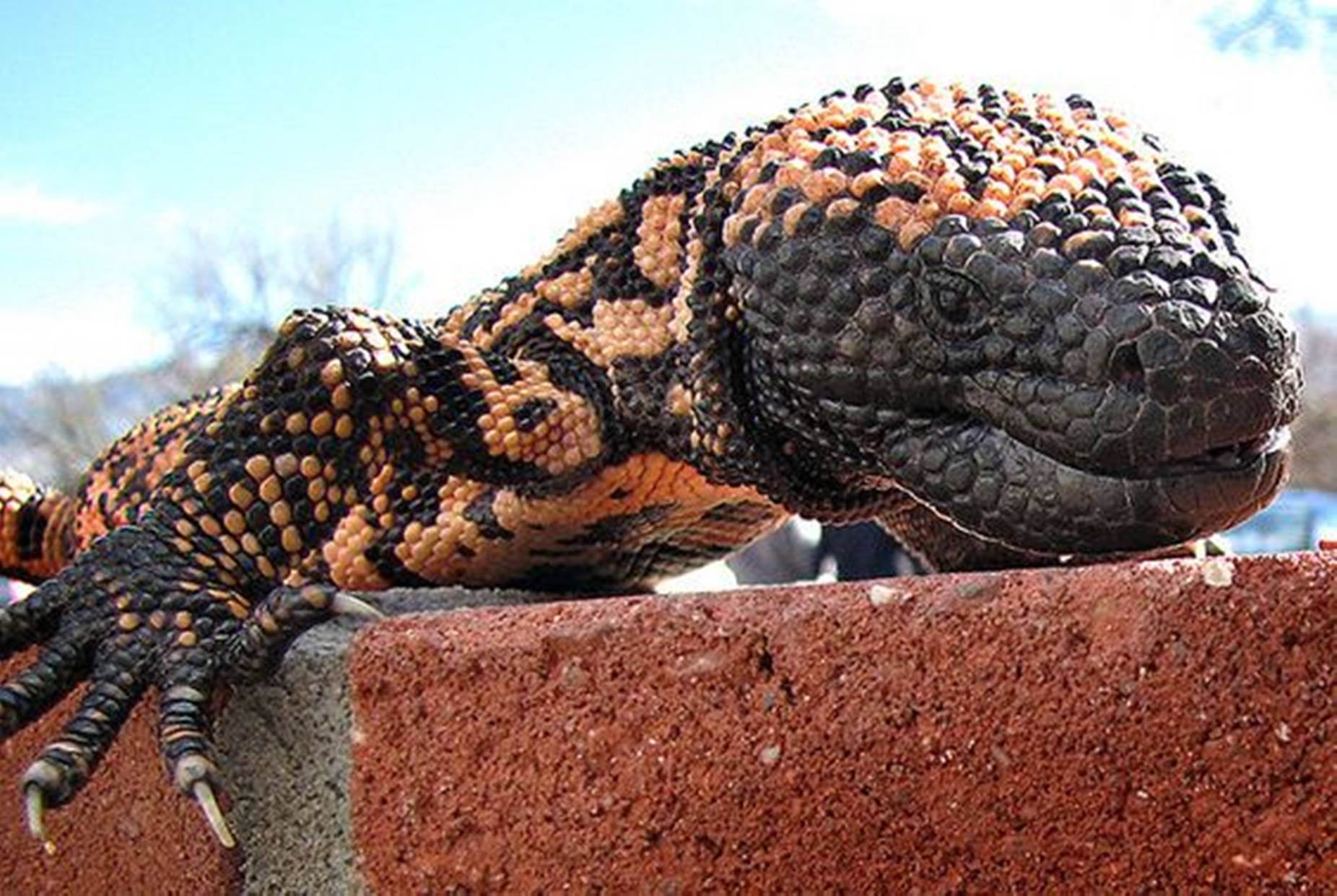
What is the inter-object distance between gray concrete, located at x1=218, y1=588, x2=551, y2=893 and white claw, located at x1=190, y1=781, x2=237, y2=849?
69 millimetres

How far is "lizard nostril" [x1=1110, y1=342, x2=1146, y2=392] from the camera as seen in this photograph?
4.16 feet

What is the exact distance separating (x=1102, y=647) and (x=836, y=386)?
0.51 m

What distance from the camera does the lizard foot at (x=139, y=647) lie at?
54.1 inches

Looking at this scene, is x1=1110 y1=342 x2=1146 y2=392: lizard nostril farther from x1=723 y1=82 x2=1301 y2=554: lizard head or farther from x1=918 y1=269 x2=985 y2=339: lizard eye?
x1=918 y1=269 x2=985 y2=339: lizard eye

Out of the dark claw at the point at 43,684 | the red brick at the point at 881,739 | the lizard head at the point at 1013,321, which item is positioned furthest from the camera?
the dark claw at the point at 43,684

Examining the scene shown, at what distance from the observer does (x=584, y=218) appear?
1.95 metres

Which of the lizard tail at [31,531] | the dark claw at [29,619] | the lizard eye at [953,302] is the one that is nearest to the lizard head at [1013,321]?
the lizard eye at [953,302]

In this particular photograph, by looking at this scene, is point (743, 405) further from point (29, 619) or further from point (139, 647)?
point (29, 619)

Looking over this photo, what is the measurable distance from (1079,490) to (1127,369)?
11 centimetres

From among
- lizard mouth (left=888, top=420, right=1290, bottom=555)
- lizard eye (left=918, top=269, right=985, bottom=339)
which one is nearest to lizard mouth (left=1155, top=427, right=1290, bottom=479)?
lizard mouth (left=888, top=420, right=1290, bottom=555)

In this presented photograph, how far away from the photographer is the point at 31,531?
2707 mm

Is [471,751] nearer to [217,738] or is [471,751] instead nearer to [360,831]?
[360,831]

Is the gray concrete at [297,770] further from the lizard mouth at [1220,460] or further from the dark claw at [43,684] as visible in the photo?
the lizard mouth at [1220,460]

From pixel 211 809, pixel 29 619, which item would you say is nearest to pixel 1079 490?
pixel 211 809
